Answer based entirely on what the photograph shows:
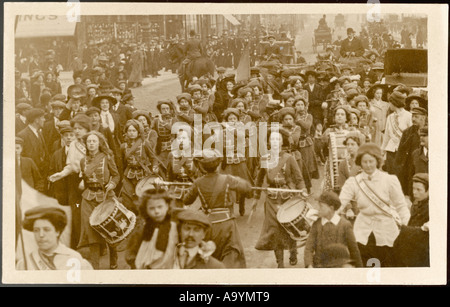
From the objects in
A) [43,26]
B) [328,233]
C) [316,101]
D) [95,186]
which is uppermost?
[43,26]

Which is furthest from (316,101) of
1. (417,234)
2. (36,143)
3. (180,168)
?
(36,143)

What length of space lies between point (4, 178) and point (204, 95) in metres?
2.20

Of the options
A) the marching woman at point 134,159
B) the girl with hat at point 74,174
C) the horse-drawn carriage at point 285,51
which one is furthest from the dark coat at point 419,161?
the girl with hat at point 74,174

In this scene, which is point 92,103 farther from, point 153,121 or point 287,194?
point 287,194

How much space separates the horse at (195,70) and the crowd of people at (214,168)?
8cm

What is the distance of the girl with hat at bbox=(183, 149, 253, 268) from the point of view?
583 centimetres

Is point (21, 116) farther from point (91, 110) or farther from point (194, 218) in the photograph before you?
point (194, 218)

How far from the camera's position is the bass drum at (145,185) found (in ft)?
19.4

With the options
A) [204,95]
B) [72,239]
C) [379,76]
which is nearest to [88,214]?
[72,239]

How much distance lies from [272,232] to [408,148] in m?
1.63

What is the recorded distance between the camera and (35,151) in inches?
234

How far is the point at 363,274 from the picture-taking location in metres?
5.95

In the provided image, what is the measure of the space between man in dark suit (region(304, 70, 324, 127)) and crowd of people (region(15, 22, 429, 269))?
1cm

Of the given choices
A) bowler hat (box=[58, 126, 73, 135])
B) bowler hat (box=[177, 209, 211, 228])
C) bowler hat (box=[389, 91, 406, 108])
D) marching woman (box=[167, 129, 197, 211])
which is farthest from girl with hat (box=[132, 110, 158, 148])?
bowler hat (box=[389, 91, 406, 108])
